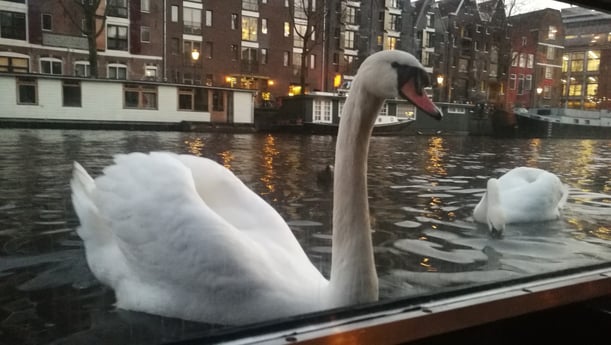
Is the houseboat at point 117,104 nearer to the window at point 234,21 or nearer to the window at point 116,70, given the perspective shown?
the window at point 116,70

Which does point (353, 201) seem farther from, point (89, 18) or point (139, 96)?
point (89, 18)

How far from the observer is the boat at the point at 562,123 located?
5.90 ft

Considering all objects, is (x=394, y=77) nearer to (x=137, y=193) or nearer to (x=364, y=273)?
(x=364, y=273)

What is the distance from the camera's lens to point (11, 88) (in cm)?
99

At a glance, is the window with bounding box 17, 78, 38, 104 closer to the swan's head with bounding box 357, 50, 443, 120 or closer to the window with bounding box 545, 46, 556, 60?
the swan's head with bounding box 357, 50, 443, 120

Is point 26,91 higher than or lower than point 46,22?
lower

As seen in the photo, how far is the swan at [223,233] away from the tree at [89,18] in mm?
370

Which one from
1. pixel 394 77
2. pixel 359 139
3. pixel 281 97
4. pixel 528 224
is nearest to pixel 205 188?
pixel 281 97

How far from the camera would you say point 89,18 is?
40.4 inches

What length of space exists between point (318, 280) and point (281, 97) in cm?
51

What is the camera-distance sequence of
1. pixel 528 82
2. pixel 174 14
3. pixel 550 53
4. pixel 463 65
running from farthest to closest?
pixel 550 53, pixel 528 82, pixel 463 65, pixel 174 14

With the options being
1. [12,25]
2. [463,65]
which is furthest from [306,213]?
[12,25]

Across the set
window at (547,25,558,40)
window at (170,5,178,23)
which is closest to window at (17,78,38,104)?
window at (170,5,178,23)

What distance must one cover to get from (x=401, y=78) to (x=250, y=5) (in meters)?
Result: 0.45
